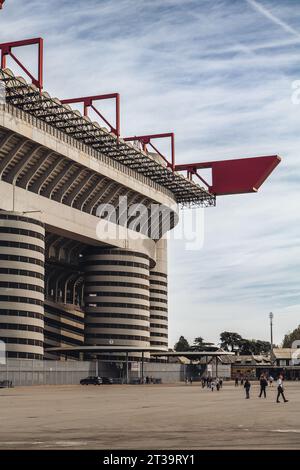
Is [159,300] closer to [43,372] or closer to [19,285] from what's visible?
[19,285]

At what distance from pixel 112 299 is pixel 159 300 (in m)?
31.3

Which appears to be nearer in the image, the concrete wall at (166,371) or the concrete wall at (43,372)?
the concrete wall at (43,372)

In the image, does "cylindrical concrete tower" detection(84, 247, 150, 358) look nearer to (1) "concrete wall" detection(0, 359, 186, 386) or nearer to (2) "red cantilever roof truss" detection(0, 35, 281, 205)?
(1) "concrete wall" detection(0, 359, 186, 386)

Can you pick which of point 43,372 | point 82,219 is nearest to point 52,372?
point 43,372

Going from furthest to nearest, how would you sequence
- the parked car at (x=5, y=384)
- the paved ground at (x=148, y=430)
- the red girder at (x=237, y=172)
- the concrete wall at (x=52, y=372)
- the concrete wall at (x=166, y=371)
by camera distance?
the concrete wall at (x=166, y=371), the red girder at (x=237, y=172), the concrete wall at (x=52, y=372), the parked car at (x=5, y=384), the paved ground at (x=148, y=430)

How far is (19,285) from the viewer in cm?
11906

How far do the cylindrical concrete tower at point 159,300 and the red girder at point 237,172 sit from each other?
3211 cm

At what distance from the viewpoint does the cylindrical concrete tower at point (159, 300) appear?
580 feet

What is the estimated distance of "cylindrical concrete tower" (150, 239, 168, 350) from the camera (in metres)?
177

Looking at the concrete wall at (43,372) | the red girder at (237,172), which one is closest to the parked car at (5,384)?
the concrete wall at (43,372)

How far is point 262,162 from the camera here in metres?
142

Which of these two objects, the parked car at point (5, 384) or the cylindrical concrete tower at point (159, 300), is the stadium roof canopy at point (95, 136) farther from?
the parked car at point (5, 384)

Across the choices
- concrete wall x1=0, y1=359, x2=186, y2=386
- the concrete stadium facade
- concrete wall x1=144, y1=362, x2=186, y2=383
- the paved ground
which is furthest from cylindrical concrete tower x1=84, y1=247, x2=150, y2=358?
the paved ground

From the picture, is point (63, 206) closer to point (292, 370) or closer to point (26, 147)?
point (26, 147)
